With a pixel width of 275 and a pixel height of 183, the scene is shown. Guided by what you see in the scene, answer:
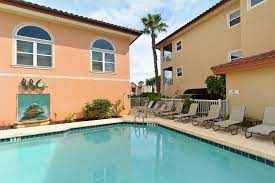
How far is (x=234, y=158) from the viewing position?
673cm

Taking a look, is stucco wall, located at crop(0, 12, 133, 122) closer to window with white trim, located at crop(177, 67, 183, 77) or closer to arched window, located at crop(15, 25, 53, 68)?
arched window, located at crop(15, 25, 53, 68)

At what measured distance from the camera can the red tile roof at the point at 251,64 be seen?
8279 mm

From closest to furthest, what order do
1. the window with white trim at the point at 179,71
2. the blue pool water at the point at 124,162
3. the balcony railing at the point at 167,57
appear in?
1. the blue pool water at the point at 124,162
2. the window with white trim at the point at 179,71
3. the balcony railing at the point at 167,57

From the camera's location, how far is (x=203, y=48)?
19.2m

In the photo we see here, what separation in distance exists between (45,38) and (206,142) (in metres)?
11.6

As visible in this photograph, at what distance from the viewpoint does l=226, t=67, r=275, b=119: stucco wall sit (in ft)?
28.6

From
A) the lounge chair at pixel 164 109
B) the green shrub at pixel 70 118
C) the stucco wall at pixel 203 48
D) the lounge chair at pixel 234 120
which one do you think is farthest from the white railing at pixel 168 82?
the lounge chair at pixel 234 120

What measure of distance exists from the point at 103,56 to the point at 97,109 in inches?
167

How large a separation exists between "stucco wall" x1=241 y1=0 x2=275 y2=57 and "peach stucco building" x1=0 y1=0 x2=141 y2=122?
7.61 m

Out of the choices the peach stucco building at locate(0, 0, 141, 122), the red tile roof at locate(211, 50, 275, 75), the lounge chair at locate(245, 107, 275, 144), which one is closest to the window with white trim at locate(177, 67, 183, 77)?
the peach stucco building at locate(0, 0, 141, 122)

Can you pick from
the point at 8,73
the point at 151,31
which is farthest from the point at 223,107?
the point at 151,31

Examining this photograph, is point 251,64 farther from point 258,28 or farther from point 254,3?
point 254,3

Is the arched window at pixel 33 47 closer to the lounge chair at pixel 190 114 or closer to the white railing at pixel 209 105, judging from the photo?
the lounge chair at pixel 190 114

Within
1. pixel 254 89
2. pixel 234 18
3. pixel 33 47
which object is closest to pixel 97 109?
pixel 33 47
